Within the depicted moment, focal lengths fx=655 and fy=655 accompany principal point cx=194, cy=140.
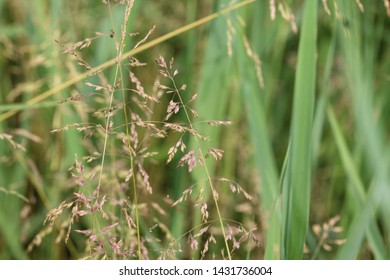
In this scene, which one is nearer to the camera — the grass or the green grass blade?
the green grass blade

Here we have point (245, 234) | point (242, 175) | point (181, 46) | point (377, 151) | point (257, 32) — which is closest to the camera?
point (245, 234)

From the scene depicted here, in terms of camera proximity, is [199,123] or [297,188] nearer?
[297,188]

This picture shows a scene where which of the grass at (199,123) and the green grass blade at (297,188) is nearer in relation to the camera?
the green grass blade at (297,188)

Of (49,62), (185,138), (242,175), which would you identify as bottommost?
(242,175)
